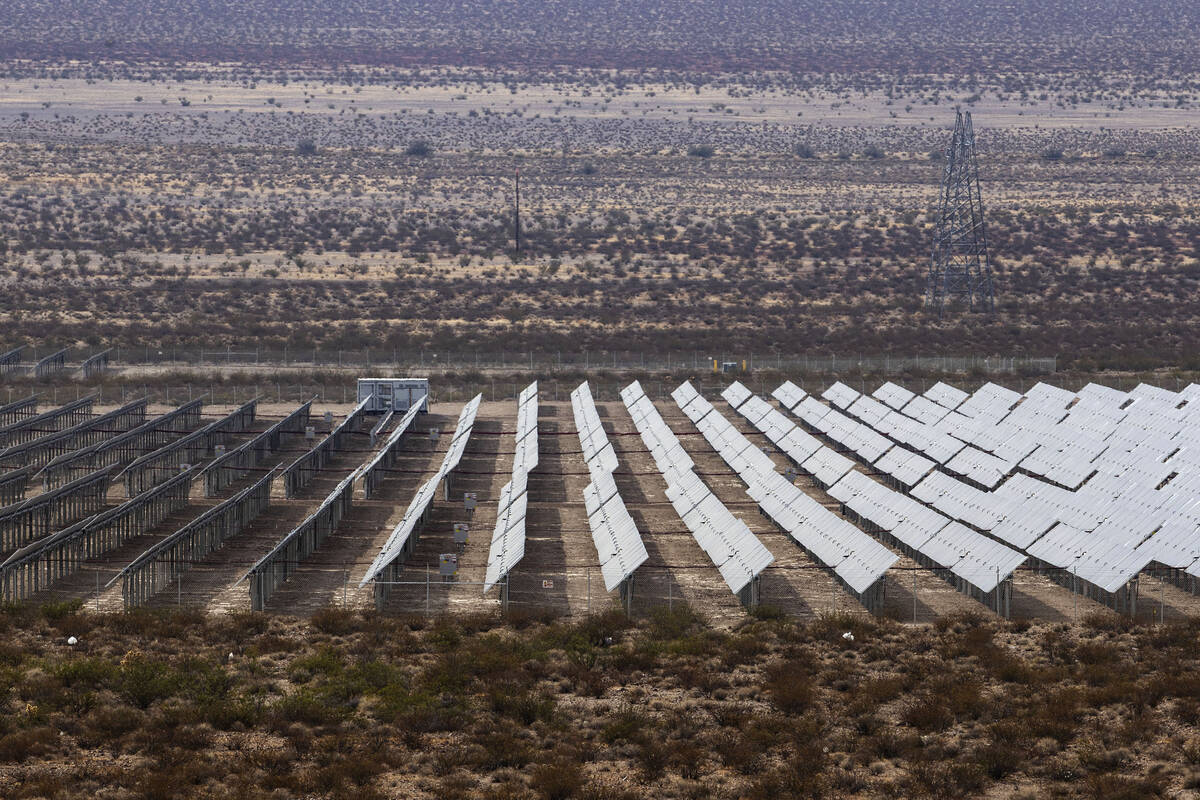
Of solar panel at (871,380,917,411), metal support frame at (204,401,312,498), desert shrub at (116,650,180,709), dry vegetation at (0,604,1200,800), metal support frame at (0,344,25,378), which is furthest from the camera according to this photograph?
metal support frame at (0,344,25,378)

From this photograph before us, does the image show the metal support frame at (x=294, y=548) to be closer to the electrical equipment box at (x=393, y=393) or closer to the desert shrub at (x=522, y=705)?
the desert shrub at (x=522, y=705)

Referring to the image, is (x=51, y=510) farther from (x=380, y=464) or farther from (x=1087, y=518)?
(x=1087, y=518)

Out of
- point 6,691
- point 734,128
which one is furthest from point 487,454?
point 734,128

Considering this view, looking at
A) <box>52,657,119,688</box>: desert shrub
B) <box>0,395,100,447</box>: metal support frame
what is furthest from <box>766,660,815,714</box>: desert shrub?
<box>0,395,100,447</box>: metal support frame

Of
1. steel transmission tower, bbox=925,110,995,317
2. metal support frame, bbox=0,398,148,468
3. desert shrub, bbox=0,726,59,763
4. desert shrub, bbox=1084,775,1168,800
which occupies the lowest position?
desert shrub, bbox=1084,775,1168,800

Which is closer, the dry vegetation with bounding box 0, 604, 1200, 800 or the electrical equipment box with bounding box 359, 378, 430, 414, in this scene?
the dry vegetation with bounding box 0, 604, 1200, 800

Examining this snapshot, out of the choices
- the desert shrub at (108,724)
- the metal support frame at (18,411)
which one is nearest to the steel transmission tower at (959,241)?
the metal support frame at (18,411)

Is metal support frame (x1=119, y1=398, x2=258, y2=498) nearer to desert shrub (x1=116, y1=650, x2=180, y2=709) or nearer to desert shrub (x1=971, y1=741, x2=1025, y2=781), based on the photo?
desert shrub (x1=116, y1=650, x2=180, y2=709)
